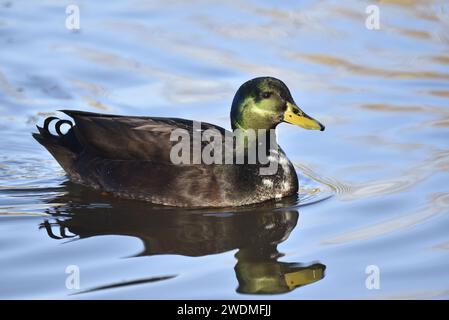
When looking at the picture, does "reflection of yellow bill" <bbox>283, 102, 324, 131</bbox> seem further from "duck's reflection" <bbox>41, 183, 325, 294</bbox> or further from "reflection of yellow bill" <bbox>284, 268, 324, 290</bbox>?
"reflection of yellow bill" <bbox>284, 268, 324, 290</bbox>

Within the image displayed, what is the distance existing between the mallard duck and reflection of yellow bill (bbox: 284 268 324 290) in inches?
69.4

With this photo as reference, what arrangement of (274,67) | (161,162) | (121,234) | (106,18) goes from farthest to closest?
(106,18) < (274,67) < (161,162) < (121,234)

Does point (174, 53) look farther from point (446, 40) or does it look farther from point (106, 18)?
point (446, 40)

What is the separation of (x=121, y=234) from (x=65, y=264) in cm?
86

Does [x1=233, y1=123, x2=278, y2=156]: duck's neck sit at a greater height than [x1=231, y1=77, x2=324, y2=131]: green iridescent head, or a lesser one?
lesser

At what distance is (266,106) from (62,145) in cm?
224

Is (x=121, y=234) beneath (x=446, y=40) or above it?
beneath

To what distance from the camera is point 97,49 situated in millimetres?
14312

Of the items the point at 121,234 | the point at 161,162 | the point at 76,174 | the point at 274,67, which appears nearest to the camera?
the point at 121,234

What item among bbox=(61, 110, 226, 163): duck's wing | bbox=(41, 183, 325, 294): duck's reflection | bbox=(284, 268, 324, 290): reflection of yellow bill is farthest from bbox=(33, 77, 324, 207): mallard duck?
bbox=(284, 268, 324, 290): reflection of yellow bill

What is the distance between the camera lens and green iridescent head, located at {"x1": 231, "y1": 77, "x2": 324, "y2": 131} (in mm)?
9672

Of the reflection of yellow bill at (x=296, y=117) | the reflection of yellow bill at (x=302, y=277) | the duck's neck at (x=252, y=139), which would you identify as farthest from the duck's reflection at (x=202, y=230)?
the reflection of yellow bill at (x=296, y=117)

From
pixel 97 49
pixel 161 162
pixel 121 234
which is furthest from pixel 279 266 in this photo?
pixel 97 49

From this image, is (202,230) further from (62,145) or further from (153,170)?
(62,145)
